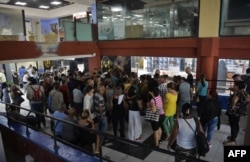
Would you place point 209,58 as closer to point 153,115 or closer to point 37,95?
point 153,115

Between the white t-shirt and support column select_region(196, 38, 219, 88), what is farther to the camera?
support column select_region(196, 38, 219, 88)

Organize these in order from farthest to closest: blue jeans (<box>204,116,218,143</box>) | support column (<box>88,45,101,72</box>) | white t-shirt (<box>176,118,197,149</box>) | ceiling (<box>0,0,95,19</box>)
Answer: ceiling (<box>0,0,95,19</box>) → support column (<box>88,45,101,72</box>) → blue jeans (<box>204,116,218,143</box>) → white t-shirt (<box>176,118,197,149</box>)

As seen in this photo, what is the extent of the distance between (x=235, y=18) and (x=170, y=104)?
193 inches

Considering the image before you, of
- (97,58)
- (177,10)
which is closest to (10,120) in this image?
(97,58)

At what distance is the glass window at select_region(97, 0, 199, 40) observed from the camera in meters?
8.22

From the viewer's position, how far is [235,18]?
24.2ft

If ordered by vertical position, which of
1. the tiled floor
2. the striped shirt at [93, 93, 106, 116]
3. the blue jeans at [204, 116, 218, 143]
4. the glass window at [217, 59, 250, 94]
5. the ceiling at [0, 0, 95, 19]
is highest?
the ceiling at [0, 0, 95, 19]

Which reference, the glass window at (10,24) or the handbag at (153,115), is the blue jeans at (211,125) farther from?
the glass window at (10,24)

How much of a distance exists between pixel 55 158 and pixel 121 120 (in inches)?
80.5

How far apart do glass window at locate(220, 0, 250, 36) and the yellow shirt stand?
4214mm

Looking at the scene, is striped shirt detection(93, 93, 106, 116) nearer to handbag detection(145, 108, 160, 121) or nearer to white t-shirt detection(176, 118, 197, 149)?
handbag detection(145, 108, 160, 121)

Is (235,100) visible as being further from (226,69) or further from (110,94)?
(226,69)

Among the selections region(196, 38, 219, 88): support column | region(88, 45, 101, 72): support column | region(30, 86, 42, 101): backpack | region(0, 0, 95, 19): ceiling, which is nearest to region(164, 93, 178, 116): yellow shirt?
region(196, 38, 219, 88): support column

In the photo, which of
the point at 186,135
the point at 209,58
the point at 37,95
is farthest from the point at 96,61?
the point at 186,135
